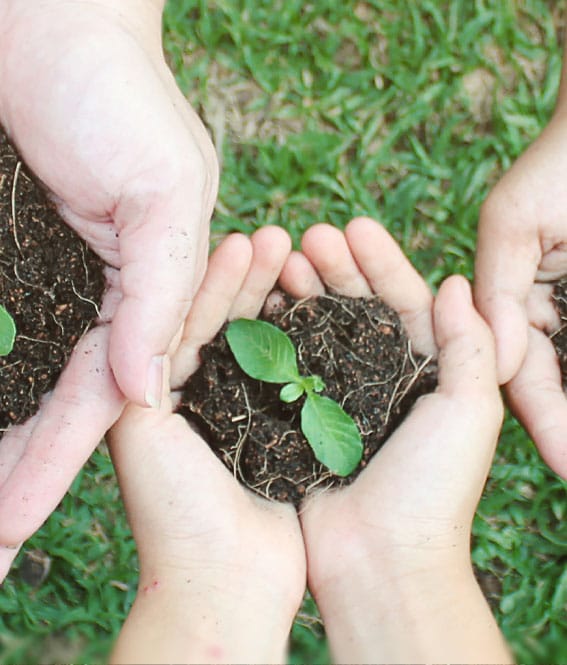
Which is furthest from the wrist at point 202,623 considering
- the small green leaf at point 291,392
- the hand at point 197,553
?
the small green leaf at point 291,392

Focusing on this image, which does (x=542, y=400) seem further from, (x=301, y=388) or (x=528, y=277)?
(x=301, y=388)

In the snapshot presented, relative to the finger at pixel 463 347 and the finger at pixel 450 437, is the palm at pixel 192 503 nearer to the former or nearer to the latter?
the finger at pixel 450 437

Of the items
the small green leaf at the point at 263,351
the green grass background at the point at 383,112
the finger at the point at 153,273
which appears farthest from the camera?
the green grass background at the point at 383,112

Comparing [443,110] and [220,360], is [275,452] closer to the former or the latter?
[220,360]

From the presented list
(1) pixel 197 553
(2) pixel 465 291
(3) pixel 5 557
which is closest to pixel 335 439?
(1) pixel 197 553

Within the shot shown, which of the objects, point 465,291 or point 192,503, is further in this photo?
point 465,291

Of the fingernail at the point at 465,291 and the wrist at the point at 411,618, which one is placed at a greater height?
the fingernail at the point at 465,291

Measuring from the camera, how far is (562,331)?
182cm

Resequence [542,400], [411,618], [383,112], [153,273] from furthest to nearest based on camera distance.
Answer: [383,112], [542,400], [411,618], [153,273]

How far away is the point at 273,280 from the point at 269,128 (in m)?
0.71

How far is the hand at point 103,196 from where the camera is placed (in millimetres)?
1411

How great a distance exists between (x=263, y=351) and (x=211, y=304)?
17 centimetres

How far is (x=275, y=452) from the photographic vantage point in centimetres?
166

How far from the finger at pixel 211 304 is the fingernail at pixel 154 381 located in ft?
0.91
